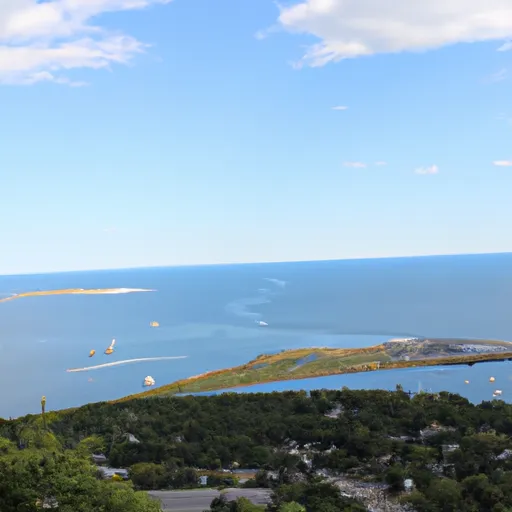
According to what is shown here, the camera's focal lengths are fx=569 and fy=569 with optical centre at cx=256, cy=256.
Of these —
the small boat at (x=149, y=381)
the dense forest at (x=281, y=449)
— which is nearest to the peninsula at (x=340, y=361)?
the small boat at (x=149, y=381)

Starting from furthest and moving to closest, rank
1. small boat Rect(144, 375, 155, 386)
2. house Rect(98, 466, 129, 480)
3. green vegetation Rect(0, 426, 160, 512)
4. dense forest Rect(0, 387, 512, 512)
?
small boat Rect(144, 375, 155, 386)
house Rect(98, 466, 129, 480)
dense forest Rect(0, 387, 512, 512)
green vegetation Rect(0, 426, 160, 512)

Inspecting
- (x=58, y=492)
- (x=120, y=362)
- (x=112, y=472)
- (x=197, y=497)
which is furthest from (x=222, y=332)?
(x=58, y=492)

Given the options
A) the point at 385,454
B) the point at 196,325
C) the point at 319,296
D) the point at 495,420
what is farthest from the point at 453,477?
the point at 319,296

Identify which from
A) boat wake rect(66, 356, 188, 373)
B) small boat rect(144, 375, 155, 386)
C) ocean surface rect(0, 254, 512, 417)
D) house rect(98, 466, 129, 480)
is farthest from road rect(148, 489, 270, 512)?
boat wake rect(66, 356, 188, 373)

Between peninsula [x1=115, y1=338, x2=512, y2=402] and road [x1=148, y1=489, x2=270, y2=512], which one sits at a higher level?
road [x1=148, y1=489, x2=270, y2=512]

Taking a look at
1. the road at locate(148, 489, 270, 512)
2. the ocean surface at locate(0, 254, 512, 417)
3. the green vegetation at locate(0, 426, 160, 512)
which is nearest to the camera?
the green vegetation at locate(0, 426, 160, 512)

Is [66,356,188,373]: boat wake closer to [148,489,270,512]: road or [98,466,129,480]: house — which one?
[98,466,129,480]: house

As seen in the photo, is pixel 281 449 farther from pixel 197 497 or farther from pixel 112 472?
pixel 112 472

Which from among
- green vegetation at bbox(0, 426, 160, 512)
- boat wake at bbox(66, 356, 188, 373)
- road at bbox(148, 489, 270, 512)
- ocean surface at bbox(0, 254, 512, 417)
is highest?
green vegetation at bbox(0, 426, 160, 512)
